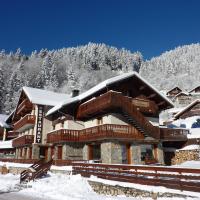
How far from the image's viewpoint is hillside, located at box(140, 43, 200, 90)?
141 m

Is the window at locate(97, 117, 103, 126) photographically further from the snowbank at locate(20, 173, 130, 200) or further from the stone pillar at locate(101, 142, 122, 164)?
the snowbank at locate(20, 173, 130, 200)

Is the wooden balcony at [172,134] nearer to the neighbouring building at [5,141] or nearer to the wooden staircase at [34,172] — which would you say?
the wooden staircase at [34,172]

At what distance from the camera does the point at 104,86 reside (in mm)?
26203

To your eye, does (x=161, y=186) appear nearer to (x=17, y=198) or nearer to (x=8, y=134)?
(x=17, y=198)

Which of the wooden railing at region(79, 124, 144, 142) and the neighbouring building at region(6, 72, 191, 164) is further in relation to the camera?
the neighbouring building at region(6, 72, 191, 164)

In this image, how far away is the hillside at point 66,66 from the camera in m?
112

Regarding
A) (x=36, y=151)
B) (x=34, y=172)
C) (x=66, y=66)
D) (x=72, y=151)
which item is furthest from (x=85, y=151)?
(x=66, y=66)

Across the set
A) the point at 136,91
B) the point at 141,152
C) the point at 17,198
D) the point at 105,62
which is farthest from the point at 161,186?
the point at 105,62

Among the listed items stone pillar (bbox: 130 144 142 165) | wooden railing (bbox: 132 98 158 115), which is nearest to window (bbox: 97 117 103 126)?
wooden railing (bbox: 132 98 158 115)

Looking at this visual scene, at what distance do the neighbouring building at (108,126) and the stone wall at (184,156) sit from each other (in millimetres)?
1460

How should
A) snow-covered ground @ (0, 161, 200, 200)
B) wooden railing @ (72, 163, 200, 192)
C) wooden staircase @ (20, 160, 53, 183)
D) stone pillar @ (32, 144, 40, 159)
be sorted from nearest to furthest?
wooden railing @ (72, 163, 200, 192) → snow-covered ground @ (0, 161, 200, 200) → wooden staircase @ (20, 160, 53, 183) → stone pillar @ (32, 144, 40, 159)

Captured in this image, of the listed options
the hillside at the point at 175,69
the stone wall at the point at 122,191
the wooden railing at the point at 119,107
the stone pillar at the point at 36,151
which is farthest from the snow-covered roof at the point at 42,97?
the hillside at the point at 175,69

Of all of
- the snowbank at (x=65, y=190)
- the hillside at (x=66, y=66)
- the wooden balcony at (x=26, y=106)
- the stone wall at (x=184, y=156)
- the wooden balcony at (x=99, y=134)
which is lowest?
the snowbank at (x=65, y=190)

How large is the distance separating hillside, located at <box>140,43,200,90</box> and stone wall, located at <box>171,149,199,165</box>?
106m
